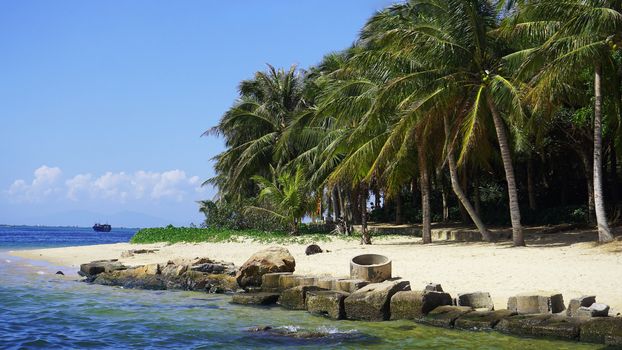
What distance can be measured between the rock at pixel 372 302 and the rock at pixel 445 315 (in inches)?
34.6

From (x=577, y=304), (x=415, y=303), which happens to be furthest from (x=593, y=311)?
(x=415, y=303)

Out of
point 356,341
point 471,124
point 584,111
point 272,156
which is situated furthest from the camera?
point 272,156

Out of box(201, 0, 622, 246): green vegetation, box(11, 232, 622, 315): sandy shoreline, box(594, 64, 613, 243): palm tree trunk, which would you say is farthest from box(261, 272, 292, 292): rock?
box(594, 64, 613, 243): palm tree trunk

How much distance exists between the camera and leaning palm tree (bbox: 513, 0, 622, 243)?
15938 mm

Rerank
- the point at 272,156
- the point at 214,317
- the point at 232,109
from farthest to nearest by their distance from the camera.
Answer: the point at 232,109 < the point at 272,156 < the point at 214,317

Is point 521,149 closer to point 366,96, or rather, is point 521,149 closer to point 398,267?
point 366,96

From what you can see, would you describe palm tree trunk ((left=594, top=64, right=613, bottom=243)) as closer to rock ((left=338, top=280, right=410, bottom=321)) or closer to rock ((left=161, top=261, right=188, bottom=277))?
rock ((left=338, top=280, right=410, bottom=321))

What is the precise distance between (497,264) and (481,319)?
5.37m

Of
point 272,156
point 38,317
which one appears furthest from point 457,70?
point 272,156

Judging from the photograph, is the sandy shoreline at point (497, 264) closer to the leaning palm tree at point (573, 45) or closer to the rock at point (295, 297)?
the leaning palm tree at point (573, 45)

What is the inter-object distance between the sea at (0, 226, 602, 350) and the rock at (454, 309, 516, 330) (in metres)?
0.22

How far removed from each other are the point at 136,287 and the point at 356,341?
10280 mm

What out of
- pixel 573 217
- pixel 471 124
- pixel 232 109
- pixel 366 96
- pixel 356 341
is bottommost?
pixel 356 341

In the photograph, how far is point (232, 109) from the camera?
37.9 meters
